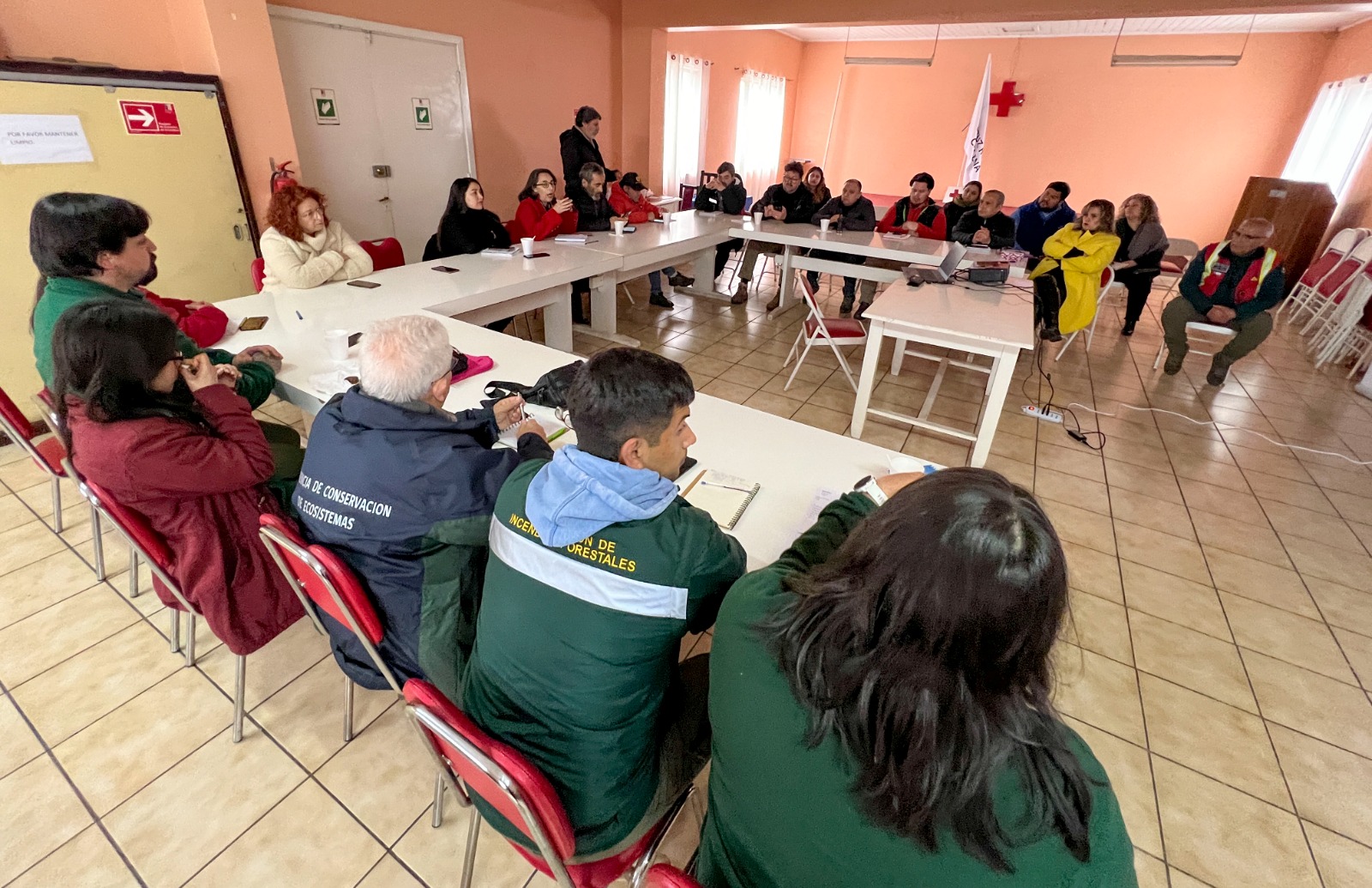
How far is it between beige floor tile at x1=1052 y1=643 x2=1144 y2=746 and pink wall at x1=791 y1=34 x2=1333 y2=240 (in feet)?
27.6

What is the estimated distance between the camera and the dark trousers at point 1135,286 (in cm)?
536

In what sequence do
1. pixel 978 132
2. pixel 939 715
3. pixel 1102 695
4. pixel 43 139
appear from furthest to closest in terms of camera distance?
pixel 978 132, pixel 43 139, pixel 1102 695, pixel 939 715

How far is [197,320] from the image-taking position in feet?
7.47

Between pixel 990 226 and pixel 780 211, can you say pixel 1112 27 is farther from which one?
pixel 780 211

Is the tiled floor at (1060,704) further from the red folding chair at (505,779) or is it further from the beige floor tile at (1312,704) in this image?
the red folding chair at (505,779)

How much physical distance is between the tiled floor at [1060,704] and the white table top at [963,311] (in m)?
0.85

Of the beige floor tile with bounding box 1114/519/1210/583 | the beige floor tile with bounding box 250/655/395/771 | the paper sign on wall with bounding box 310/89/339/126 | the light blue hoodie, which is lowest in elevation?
the beige floor tile with bounding box 250/655/395/771

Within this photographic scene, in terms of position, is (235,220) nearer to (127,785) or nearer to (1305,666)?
(127,785)

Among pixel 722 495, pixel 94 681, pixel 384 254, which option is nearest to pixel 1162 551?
pixel 722 495

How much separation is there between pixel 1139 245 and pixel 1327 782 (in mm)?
4760

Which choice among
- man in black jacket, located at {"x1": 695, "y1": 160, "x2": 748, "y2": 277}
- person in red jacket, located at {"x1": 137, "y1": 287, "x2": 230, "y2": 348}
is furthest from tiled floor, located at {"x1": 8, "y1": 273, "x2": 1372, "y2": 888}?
man in black jacket, located at {"x1": 695, "y1": 160, "x2": 748, "y2": 277}

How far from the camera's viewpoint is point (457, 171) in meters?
5.53

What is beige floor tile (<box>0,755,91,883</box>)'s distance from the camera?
1448mm

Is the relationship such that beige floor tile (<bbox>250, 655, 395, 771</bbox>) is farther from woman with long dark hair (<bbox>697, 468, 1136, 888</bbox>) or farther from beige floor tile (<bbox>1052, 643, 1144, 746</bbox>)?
beige floor tile (<bbox>1052, 643, 1144, 746</bbox>)
